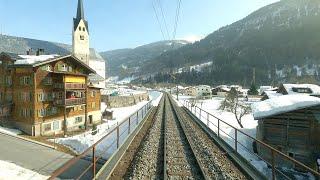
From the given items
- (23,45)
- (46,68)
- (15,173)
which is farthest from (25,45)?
(15,173)

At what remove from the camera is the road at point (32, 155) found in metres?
26.2

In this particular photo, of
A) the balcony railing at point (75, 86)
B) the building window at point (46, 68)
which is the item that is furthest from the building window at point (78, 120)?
the building window at point (46, 68)

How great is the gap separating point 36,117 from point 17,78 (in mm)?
6843

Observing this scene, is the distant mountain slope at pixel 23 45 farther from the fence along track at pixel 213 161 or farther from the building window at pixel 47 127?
the fence along track at pixel 213 161

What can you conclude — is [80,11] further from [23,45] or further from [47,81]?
[23,45]

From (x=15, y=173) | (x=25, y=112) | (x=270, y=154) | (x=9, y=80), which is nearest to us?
(x=15, y=173)

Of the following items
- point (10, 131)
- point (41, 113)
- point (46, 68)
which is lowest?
point (10, 131)

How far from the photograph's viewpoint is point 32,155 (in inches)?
1145

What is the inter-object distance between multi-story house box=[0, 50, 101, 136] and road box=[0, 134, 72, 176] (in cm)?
587

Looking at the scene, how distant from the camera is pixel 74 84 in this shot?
44.2 m

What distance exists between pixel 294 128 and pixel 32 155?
23869 mm

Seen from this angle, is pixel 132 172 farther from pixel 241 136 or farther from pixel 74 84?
pixel 74 84

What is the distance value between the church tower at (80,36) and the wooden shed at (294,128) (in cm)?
6826

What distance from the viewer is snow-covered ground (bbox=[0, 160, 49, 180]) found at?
22422 mm
